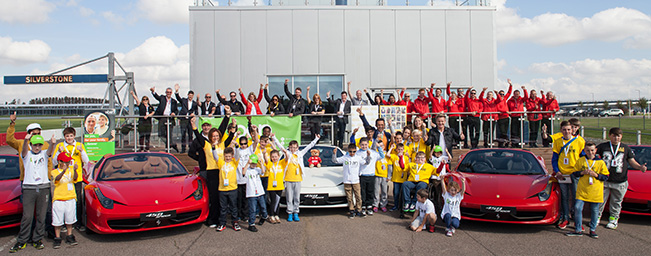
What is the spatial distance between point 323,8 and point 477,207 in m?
13.7

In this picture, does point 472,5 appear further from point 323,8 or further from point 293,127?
point 293,127

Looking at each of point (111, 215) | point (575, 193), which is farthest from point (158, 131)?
point (575, 193)

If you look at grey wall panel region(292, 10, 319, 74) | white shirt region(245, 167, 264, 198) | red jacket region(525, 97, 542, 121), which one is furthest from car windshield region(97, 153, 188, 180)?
grey wall panel region(292, 10, 319, 74)

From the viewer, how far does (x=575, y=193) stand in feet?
20.9

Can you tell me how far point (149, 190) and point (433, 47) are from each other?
14923 mm

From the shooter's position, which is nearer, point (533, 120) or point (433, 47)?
point (533, 120)

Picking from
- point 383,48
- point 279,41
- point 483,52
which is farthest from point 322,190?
point 483,52

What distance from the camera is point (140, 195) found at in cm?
612

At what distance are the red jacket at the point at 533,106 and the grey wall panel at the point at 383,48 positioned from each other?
7075 millimetres

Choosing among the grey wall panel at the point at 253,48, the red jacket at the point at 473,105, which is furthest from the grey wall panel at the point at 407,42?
the red jacket at the point at 473,105

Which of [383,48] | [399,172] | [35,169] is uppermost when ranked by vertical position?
[383,48]

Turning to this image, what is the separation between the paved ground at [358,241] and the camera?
5410 mm

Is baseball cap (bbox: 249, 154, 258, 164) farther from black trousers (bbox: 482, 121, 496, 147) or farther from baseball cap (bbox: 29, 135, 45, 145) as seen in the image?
black trousers (bbox: 482, 121, 496, 147)

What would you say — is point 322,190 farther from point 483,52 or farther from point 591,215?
point 483,52
